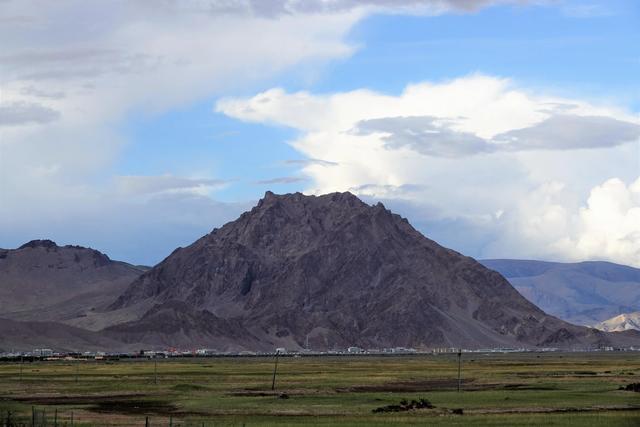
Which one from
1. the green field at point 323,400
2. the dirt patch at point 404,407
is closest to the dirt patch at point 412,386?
the green field at point 323,400

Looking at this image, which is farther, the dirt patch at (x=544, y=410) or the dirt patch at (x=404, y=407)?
the dirt patch at (x=404, y=407)

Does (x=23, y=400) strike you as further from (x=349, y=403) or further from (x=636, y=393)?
(x=636, y=393)

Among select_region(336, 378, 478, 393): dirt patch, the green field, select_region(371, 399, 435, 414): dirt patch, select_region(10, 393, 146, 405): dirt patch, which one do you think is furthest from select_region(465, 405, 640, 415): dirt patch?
select_region(10, 393, 146, 405): dirt patch

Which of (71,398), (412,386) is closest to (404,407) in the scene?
(71,398)

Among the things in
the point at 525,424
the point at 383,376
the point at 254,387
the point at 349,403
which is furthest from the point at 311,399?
the point at 383,376

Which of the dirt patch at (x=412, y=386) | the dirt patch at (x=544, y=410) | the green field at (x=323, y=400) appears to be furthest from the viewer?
the dirt patch at (x=412, y=386)

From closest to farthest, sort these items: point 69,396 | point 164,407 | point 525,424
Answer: point 525,424 < point 164,407 < point 69,396

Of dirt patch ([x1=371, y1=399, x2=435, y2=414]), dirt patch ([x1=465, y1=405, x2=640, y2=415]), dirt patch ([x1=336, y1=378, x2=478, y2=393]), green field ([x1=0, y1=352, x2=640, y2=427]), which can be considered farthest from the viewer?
dirt patch ([x1=336, y1=378, x2=478, y2=393])

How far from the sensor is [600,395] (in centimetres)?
9269

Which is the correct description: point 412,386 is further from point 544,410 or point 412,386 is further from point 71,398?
point 544,410

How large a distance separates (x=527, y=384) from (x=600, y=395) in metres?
20.6

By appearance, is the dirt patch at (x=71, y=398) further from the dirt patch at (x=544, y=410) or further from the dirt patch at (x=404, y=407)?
the dirt patch at (x=544, y=410)

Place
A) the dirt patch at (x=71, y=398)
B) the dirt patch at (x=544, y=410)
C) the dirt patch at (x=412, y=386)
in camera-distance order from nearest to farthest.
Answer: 1. the dirt patch at (x=544, y=410)
2. the dirt patch at (x=71, y=398)
3. the dirt patch at (x=412, y=386)

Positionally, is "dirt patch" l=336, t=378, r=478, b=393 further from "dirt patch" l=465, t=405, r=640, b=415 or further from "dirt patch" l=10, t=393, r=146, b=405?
"dirt patch" l=465, t=405, r=640, b=415
